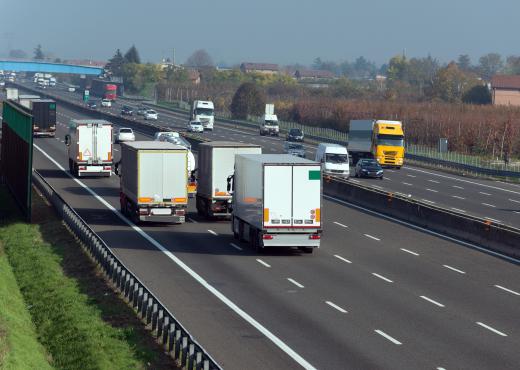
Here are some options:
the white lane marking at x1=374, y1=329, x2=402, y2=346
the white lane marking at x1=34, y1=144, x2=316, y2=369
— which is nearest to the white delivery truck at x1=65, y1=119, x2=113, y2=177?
the white lane marking at x1=34, y1=144, x2=316, y2=369

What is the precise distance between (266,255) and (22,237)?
10.5m

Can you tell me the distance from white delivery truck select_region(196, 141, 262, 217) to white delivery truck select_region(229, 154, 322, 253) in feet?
24.9

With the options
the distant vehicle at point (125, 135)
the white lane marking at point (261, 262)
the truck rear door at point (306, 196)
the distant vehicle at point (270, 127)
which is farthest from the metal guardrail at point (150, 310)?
the distant vehicle at point (270, 127)

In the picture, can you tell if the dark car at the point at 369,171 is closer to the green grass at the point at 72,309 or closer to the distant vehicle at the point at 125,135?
the distant vehicle at the point at 125,135

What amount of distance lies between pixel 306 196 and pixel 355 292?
6.90m

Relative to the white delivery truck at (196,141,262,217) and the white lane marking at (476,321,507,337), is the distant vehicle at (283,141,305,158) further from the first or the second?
the white lane marking at (476,321,507,337)

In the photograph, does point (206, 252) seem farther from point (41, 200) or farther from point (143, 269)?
point (41, 200)

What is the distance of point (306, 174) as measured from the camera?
119 ft

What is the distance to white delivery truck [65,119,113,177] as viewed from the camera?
61.4 metres

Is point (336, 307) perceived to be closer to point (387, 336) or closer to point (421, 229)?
point (387, 336)

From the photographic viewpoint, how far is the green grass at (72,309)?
72.8 feet

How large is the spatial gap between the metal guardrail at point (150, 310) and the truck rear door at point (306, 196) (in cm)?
642

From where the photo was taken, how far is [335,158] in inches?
2670

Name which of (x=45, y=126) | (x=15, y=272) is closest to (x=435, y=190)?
(x=15, y=272)
